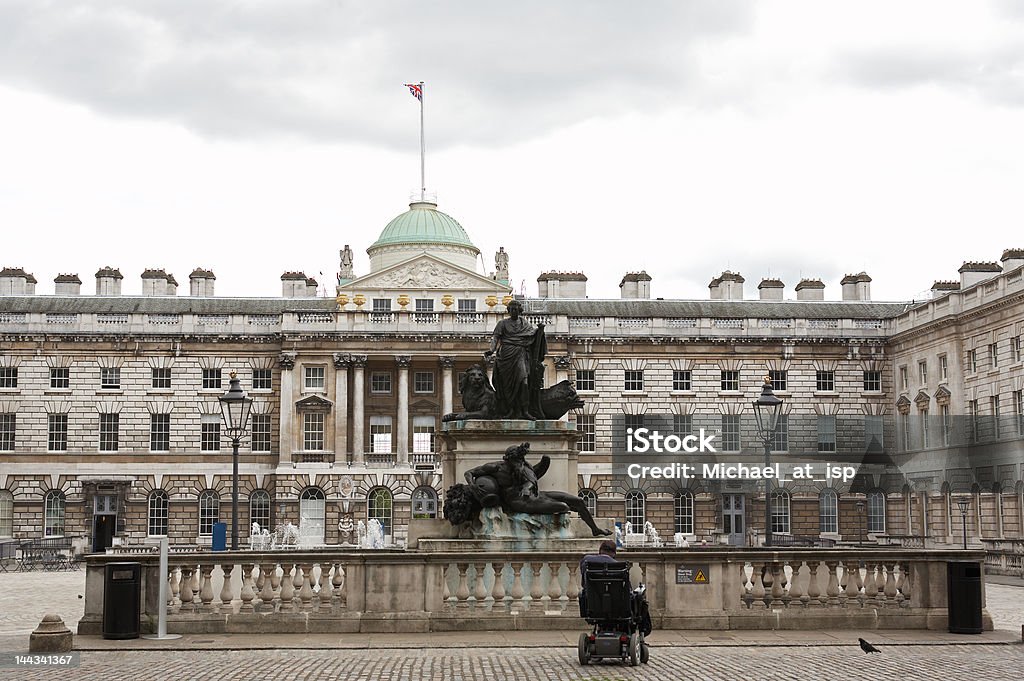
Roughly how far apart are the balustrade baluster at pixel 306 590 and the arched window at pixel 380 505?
165 feet

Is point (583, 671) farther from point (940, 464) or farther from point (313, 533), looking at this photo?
point (313, 533)

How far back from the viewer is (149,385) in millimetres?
69000

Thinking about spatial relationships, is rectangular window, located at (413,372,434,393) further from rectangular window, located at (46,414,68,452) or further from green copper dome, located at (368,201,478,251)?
rectangular window, located at (46,414,68,452)

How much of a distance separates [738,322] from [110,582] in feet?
184

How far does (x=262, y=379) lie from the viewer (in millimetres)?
69875

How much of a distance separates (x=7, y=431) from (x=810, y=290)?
41107mm

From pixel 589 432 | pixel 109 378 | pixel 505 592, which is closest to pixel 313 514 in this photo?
pixel 109 378

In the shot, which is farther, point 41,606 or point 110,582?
point 41,606

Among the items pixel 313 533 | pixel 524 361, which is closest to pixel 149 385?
pixel 313 533

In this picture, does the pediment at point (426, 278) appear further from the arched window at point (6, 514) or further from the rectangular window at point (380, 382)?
the arched window at point (6, 514)

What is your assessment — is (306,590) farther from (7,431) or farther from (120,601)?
(7,431)

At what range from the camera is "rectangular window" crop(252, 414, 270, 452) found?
2736 inches

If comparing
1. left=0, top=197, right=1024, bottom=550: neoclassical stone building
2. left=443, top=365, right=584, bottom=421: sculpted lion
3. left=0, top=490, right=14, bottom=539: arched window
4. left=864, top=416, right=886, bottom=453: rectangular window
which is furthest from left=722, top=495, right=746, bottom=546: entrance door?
left=443, top=365, right=584, bottom=421: sculpted lion

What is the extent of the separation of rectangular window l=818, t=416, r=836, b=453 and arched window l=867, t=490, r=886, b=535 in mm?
3128
